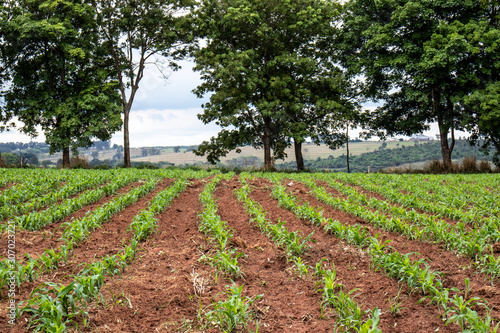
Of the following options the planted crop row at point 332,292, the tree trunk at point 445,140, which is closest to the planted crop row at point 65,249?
the planted crop row at point 332,292

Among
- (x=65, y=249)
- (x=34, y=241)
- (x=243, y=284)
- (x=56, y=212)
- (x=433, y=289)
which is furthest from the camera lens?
(x=56, y=212)

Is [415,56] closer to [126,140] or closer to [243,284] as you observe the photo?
[126,140]

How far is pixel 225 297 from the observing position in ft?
13.0

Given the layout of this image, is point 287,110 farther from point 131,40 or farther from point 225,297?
point 225,297

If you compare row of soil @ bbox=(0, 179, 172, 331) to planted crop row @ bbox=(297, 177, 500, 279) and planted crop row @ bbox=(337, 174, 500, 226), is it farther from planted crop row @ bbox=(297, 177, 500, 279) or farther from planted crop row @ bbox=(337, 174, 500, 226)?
planted crop row @ bbox=(337, 174, 500, 226)

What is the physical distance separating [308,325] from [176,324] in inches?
54.1

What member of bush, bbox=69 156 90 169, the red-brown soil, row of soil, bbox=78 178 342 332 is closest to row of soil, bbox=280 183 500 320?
the red-brown soil

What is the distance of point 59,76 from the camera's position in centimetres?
2934

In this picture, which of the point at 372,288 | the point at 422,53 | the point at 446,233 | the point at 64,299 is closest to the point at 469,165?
the point at 422,53

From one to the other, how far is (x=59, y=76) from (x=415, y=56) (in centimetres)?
2994

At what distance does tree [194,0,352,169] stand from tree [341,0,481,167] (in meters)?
2.75

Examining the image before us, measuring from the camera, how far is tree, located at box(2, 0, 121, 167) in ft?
82.7

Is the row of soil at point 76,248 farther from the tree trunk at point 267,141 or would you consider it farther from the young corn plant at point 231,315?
the tree trunk at point 267,141

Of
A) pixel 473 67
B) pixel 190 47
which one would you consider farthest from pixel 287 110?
pixel 473 67
